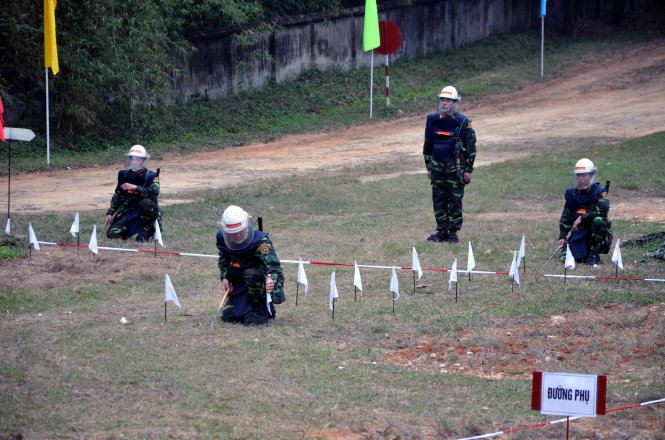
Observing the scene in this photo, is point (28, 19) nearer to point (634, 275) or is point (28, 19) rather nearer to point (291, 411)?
point (634, 275)

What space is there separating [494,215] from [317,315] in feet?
23.2

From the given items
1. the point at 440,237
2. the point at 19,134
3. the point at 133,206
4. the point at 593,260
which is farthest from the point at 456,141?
the point at 19,134

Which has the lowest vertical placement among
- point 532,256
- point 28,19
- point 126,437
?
point 126,437

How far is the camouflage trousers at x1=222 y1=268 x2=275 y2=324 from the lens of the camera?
30.3ft

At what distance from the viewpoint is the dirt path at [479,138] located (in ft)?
61.3

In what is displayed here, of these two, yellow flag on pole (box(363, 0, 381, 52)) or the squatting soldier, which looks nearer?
the squatting soldier

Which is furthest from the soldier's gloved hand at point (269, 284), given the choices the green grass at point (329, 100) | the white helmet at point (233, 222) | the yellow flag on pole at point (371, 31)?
the yellow flag on pole at point (371, 31)

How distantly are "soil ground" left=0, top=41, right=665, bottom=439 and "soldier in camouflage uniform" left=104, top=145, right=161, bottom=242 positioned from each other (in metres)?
1.28

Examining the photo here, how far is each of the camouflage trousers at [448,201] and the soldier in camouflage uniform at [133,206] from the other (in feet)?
13.9

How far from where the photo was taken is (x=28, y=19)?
22.0 m

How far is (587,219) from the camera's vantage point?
12086 millimetres

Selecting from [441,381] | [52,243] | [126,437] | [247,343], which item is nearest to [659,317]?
[441,381]

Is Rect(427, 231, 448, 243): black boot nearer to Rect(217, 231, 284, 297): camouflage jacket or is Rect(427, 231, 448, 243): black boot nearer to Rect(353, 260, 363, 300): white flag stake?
Rect(353, 260, 363, 300): white flag stake

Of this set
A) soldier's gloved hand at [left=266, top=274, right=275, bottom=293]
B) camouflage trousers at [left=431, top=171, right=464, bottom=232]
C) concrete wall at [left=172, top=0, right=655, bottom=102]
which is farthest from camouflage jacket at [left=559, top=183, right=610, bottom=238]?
concrete wall at [left=172, top=0, right=655, bottom=102]
